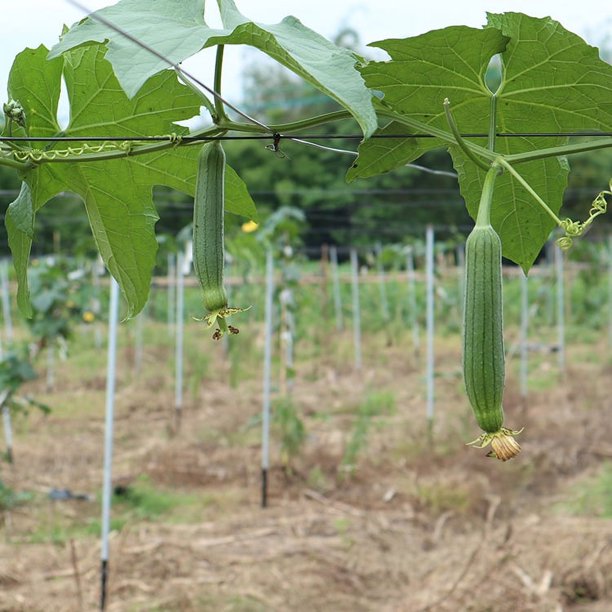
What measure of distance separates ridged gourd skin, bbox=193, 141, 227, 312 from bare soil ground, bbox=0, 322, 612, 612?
8.73ft

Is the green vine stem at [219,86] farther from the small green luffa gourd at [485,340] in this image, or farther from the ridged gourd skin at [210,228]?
the small green luffa gourd at [485,340]

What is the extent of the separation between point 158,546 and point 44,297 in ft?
6.90

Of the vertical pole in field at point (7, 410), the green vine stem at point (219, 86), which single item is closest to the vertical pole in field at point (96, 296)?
the vertical pole in field at point (7, 410)

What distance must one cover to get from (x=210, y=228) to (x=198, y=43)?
19 cm

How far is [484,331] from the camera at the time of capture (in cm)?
69

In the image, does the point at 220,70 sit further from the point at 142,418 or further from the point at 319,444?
the point at 142,418

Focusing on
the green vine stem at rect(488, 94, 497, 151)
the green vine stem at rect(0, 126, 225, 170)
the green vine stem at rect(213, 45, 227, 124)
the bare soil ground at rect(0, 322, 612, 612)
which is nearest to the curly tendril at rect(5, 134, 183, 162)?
the green vine stem at rect(0, 126, 225, 170)

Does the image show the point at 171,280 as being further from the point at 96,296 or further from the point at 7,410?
the point at 7,410

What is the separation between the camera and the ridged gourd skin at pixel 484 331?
68 centimetres

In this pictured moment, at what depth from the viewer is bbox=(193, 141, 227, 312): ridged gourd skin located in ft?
2.57

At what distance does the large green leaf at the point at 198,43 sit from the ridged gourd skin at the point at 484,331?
144mm

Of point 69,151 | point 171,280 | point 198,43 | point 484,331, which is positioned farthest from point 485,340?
point 171,280

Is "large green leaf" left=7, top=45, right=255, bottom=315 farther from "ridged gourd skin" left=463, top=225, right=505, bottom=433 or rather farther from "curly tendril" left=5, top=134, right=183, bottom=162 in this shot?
"ridged gourd skin" left=463, top=225, right=505, bottom=433

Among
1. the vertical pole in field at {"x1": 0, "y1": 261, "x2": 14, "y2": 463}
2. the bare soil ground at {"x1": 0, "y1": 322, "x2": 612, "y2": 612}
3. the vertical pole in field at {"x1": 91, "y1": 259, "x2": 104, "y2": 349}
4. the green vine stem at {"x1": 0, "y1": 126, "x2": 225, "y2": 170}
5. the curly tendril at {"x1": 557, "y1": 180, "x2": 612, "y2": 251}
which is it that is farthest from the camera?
the vertical pole in field at {"x1": 91, "y1": 259, "x2": 104, "y2": 349}
